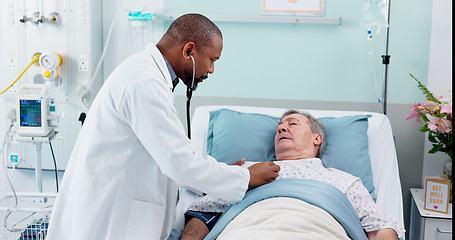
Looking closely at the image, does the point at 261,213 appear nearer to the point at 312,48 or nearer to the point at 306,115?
the point at 306,115

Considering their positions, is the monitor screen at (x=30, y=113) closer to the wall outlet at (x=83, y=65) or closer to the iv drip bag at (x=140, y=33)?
the wall outlet at (x=83, y=65)

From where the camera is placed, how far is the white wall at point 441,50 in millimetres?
2660

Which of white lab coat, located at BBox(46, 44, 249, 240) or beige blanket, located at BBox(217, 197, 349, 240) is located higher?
white lab coat, located at BBox(46, 44, 249, 240)

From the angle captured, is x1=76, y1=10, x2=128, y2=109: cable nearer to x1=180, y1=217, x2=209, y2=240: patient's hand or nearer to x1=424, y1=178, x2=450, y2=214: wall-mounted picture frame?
x1=180, y1=217, x2=209, y2=240: patient's hand

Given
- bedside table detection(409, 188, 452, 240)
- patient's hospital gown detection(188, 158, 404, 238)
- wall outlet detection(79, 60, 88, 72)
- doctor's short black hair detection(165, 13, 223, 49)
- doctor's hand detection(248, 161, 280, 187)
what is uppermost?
doctor's short black hair detection(165, 13, 223, 49)

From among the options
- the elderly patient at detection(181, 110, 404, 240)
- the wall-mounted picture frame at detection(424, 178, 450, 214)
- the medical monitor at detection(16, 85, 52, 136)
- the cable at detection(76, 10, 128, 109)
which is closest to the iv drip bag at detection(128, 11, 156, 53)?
the cable at detection(76, 10, 128, 109)

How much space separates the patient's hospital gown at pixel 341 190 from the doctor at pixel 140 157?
0.31 m

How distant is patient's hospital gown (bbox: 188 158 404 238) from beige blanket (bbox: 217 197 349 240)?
27cm

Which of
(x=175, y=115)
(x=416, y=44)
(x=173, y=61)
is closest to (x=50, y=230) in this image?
(x=175, y=115)

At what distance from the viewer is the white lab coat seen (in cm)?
155

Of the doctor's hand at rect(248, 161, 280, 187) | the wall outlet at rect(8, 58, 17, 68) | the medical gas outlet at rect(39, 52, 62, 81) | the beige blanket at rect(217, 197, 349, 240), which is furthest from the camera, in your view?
the wall outlet at rect(8, 58, 17, 68)

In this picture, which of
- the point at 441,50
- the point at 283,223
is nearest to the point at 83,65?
the point at 283,223

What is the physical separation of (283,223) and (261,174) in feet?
0.90

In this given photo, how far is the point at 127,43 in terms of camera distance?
115 inches
